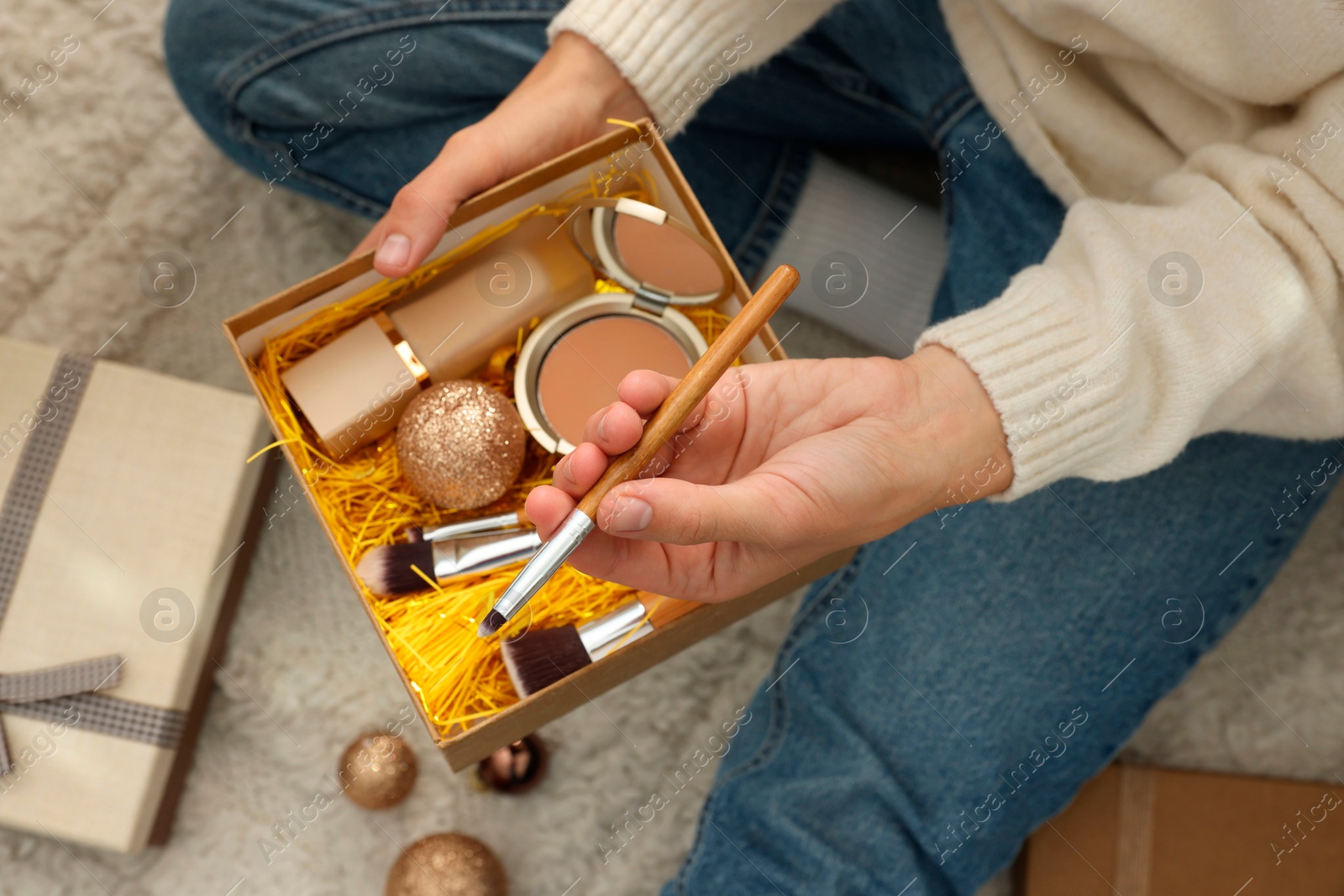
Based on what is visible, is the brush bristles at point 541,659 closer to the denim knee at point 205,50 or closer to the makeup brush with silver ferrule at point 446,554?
the makeup brush with silver ferrule at point 446,554

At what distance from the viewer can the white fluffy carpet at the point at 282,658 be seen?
79cm

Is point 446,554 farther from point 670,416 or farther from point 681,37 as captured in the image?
point 681,37

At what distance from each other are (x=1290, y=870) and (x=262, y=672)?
0.84 metres

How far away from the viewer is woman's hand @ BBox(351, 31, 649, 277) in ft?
1.83

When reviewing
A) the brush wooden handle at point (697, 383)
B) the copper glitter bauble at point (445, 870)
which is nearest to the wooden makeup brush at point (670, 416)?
the brush wooden handle at point (697, 383)

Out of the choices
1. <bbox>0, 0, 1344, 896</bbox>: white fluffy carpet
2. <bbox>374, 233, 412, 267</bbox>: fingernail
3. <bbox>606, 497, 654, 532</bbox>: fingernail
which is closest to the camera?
<bbox>606, 497, 654, 532</bbox>: fingernail

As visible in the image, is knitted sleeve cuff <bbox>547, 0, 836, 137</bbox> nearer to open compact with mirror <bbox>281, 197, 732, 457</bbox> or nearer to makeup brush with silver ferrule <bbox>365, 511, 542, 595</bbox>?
open compact with mirror <bbox>281, 197, 732, 457</bbox>

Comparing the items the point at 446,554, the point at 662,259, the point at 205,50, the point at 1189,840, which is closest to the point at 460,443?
the point at 446,554

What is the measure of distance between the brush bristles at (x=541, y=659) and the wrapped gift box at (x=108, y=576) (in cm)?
32

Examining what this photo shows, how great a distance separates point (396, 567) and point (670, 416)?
221mm

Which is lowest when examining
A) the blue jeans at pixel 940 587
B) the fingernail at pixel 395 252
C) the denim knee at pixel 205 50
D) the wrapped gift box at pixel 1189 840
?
the wrapped gift box at pixel 1189 840

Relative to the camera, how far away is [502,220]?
61 cm

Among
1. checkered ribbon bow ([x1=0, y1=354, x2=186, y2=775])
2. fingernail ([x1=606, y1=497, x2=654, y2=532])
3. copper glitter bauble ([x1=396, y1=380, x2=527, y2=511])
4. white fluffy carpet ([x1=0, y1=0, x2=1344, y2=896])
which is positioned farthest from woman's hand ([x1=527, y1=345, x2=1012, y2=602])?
checkered ribbon bow ([x1=0, y1=354, x2=186, y2=775])

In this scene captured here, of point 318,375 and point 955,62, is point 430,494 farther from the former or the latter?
point 955,62
